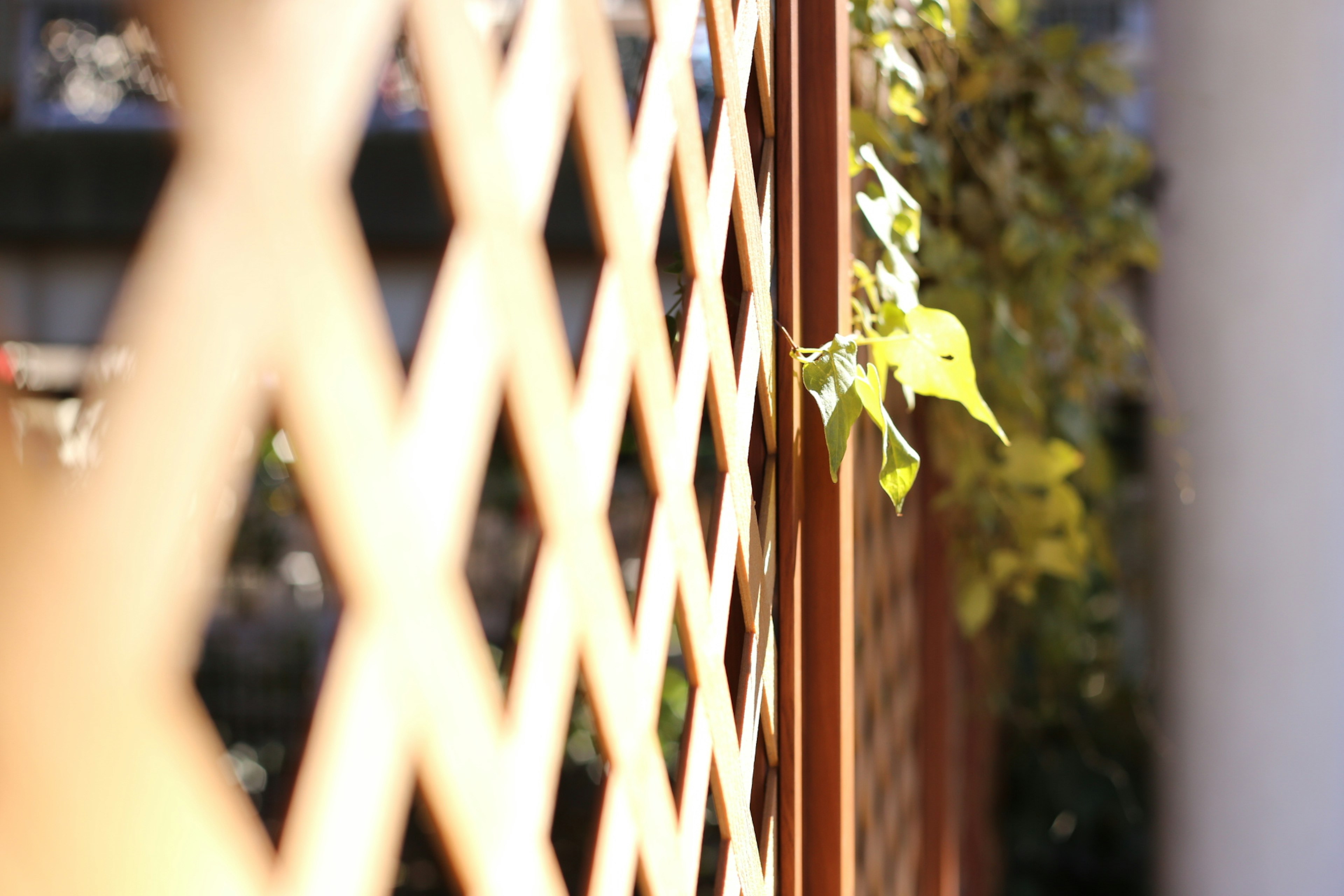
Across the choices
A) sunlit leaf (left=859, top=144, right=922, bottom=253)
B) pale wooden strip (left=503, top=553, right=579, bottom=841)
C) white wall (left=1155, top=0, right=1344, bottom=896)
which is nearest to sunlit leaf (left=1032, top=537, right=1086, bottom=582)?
white wall (left=1155, top=0, right=1344, bottom=896)

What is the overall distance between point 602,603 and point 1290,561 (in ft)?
6.18

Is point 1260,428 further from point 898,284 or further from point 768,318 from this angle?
point 768,318

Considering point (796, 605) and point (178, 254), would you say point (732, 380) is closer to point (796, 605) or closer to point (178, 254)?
point (796, 605)

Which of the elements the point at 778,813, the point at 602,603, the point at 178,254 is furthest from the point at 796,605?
the point at 178,254

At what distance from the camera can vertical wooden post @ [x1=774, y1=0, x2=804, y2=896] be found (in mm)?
840

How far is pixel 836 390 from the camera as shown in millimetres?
748

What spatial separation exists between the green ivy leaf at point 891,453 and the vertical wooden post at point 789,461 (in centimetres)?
10

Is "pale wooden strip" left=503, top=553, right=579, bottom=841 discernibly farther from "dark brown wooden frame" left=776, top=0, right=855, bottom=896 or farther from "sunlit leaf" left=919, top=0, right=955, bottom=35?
"sunlit leaf" left=919, top=0, right=955, bottom=35

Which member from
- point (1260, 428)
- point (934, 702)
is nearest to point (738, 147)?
point (934, 702)

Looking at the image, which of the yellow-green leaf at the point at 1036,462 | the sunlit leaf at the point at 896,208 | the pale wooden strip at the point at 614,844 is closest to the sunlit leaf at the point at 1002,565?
the yellow-green leaf at the point at 1036,462

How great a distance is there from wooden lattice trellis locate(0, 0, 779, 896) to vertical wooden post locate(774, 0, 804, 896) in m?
0.24

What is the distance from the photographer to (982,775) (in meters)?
2.63

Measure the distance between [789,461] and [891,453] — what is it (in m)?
0.10

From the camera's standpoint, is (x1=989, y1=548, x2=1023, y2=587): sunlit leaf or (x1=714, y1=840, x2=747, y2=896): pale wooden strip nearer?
(x1=714, y1=840, x2=747, y2=896): pale wooden strip
